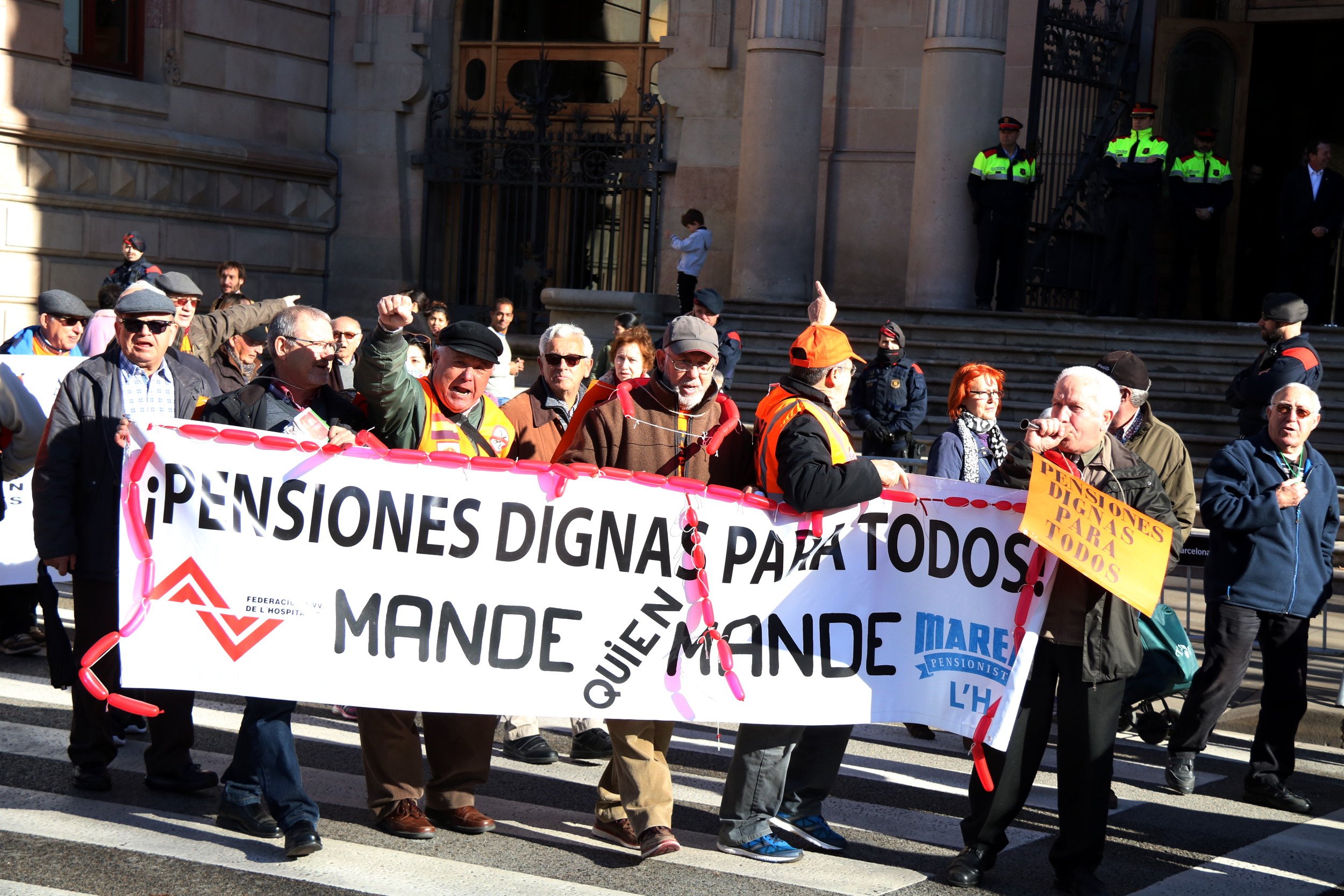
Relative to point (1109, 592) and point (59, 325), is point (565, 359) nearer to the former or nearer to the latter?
point (1109, 592)

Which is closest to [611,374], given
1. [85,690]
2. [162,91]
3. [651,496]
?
[651,496]

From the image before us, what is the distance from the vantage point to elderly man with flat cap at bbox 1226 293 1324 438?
9.57m

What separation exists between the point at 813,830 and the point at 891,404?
6.80 meters

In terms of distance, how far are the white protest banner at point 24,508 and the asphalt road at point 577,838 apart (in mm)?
1008

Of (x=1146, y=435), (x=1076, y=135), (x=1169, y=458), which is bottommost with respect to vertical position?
(x=1169, y=458)

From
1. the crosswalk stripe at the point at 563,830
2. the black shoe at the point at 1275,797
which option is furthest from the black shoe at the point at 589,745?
the black shoe at the point at 1275,797

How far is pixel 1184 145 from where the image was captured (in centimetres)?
1984

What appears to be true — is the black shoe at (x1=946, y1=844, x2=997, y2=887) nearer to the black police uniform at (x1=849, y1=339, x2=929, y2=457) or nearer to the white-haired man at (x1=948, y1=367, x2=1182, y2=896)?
the white-haired man at (x1=948, y1=367, x2=1182, y2=896)

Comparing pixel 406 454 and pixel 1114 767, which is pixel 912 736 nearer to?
pixel 1114 767

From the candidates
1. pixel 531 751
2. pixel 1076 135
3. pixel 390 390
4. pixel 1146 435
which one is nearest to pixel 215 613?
pixel 390 390

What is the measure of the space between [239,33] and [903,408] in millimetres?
12259

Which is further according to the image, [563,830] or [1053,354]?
[1053,354]

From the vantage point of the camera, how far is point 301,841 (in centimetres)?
552

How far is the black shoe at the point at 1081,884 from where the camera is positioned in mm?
5516
